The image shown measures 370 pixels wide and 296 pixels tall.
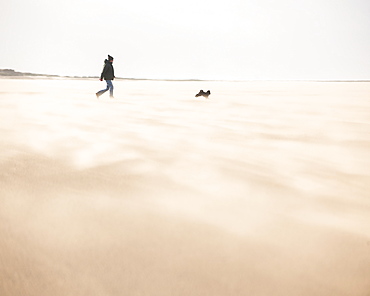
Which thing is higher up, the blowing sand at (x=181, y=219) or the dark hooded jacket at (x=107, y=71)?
the dark hooded jacket at (x=107, y=71)

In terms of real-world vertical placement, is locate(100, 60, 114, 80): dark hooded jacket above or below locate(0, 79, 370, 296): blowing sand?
above

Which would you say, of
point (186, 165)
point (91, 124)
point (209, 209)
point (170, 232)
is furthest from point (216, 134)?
point (170, 232)

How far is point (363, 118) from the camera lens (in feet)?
16.2

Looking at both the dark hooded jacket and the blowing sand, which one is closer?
the blowing sand

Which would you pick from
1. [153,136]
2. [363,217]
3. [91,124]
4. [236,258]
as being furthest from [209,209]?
[91,124]

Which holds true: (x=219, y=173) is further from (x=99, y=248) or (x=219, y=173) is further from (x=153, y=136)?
(x=153, y=136)

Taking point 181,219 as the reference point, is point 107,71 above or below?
above

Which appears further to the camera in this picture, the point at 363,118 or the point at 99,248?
the point at 363,118

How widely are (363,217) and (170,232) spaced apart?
0.93 metres

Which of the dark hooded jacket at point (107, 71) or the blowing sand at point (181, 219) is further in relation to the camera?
the dark hooded jacket at point (107, 71)

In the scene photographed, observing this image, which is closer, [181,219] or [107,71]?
[181,219]

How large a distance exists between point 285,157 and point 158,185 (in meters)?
1.20

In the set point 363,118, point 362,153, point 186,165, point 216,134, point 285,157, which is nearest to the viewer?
point 186,165

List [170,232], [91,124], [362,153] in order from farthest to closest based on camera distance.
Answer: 1. [91,124]
2. [362,153]
3. [170,232]
